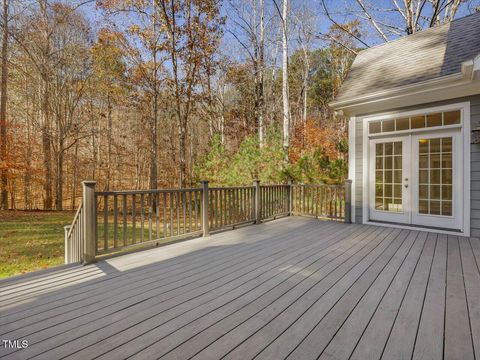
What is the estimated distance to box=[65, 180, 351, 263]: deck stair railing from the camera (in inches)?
125

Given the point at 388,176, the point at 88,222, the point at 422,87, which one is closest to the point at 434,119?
the point at 422,87

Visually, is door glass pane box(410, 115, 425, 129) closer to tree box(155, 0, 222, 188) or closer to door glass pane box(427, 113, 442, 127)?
door glass pane box(427, 113, 442, 127)

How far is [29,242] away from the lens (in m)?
6.27

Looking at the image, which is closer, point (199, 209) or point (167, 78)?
point (199, 209)

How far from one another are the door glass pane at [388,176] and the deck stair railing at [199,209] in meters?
0.62

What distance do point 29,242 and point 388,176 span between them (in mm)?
8347

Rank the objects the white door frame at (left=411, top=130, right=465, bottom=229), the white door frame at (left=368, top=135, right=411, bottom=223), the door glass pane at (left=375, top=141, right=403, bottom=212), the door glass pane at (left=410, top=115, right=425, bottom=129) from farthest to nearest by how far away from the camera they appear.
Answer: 1. the door glass pane at (left=375, top=141, right=403, bottom=212)
2. the white door frame at (left=368, top=135, right=411, bottom=223)
3. the door glass pane at (left=410, top=115, right=425, bottom=129)
4. the white door frame at (left=411, top=130, right=465, bottom=229)

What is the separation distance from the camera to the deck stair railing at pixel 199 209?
3.18 meters

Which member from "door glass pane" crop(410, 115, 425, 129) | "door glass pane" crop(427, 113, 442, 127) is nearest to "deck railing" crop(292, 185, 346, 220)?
"door glass pane" crop(410, 115, 425, 129)

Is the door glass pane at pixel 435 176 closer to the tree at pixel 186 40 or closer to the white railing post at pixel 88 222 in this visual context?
the white railing post at pixel 88 222

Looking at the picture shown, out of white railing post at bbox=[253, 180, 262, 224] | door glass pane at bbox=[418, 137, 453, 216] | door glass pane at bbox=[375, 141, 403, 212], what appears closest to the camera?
door glass pane at bbox=[418, 137, 453, 216]

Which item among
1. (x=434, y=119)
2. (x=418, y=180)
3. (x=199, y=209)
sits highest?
(x=434, y=119)

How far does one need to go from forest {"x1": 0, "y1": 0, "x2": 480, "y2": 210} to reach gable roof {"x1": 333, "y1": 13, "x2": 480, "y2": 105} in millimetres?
2165

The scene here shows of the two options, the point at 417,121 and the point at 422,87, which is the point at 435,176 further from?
the point at 422,87
